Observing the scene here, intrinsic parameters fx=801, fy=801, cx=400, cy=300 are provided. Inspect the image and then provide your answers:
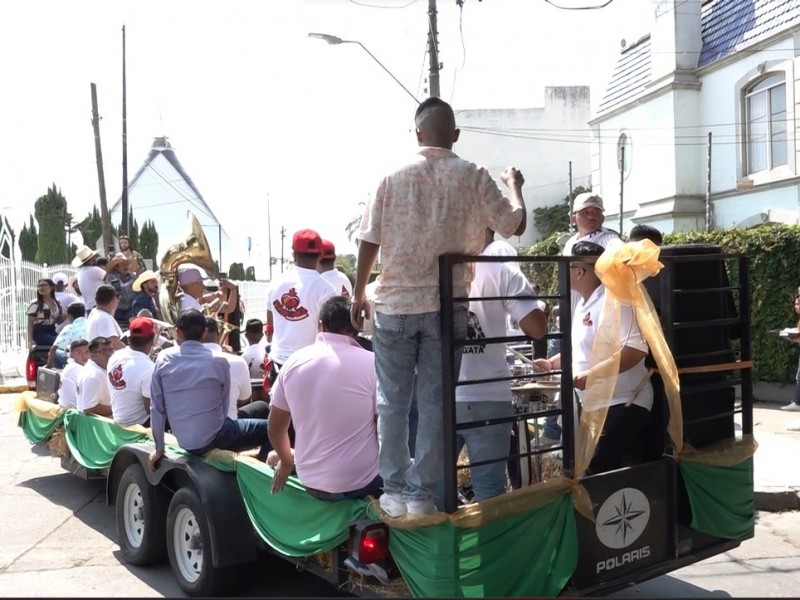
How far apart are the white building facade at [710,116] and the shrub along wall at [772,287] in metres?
8.22

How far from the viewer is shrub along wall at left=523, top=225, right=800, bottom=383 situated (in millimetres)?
10789

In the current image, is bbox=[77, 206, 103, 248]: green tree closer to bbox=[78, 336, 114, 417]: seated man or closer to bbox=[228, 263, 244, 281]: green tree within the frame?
bbox=[228, 263, 244, 281]: green tree

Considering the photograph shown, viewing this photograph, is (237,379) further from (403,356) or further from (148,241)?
(148,241)

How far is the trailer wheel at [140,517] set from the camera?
5.17 meters

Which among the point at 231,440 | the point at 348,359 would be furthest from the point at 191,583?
the point at 348,359

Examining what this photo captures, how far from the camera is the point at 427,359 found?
3455 millimetres

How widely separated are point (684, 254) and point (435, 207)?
1674mm

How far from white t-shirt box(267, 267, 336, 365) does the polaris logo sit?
9.07 ft

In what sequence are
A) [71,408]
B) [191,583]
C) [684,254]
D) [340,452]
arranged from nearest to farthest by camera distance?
[340,452]
[684,254]
[191,583]
[71,408]

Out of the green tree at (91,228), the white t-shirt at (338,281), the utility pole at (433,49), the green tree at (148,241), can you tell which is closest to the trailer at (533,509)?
the white t-shirt at (338,281)

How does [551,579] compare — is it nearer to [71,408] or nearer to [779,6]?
[71,408]

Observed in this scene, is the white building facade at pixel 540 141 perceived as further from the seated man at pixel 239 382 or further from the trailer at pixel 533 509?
the trailer at pixel 533 509

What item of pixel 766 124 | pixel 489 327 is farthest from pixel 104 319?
pixel 766 124

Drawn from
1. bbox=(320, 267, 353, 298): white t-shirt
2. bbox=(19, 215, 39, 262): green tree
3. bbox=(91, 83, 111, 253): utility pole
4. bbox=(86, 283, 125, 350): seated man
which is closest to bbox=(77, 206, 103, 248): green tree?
bbox=(19, 215, 39, 262): green tree
